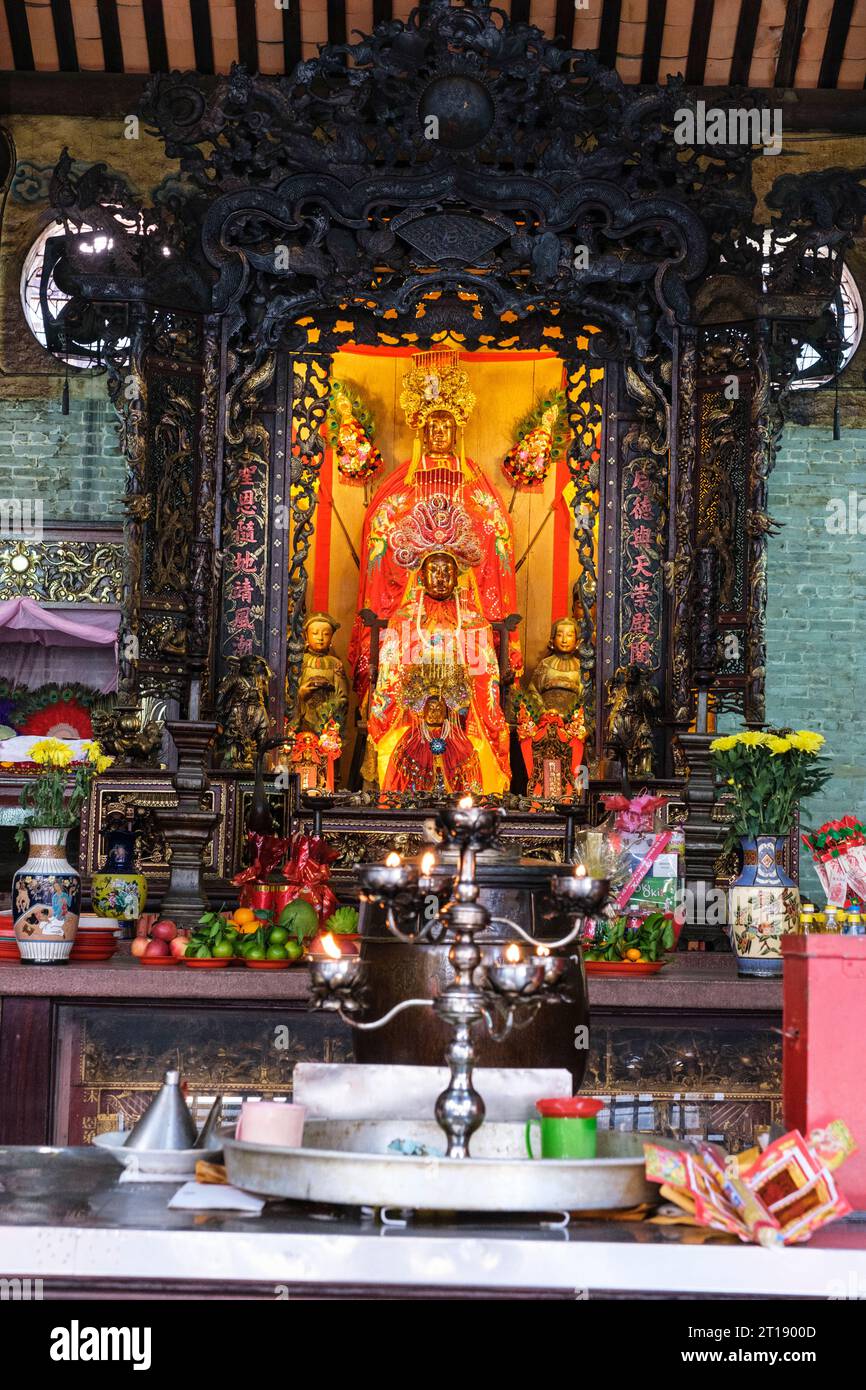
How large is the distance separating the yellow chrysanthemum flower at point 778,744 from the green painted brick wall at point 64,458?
5.11 metres

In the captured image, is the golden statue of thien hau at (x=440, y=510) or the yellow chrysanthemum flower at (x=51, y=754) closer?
the yellow chrysanthemum flower at (x=51, y=754)

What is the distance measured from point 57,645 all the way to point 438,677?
7.54 feet

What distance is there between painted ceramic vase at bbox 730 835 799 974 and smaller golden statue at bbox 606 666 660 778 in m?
2.85

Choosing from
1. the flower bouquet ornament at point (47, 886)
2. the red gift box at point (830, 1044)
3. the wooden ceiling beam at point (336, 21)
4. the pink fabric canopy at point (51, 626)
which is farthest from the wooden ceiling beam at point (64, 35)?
the red gift box at point (830, 1044)

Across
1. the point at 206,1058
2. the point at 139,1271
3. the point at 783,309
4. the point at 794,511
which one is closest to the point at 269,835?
the point at 206,1058

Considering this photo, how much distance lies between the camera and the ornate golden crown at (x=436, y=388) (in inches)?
350

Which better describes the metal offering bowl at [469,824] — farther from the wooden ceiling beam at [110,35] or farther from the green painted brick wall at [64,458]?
the wooden ceiling beam at [110,35]

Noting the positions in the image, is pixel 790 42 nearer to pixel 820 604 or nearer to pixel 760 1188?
pixel 820 604

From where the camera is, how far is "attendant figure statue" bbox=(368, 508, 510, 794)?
8.62 m

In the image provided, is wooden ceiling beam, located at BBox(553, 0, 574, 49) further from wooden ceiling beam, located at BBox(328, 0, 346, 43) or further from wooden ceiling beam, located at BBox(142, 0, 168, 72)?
wooden ceiling beam, located at BBox(142, 0, 168, 72)

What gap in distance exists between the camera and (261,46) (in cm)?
897

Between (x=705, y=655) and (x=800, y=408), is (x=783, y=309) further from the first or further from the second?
(x=800, y=408)

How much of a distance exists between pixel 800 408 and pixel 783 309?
2.09 meters

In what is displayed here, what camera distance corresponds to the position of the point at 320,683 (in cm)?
861
